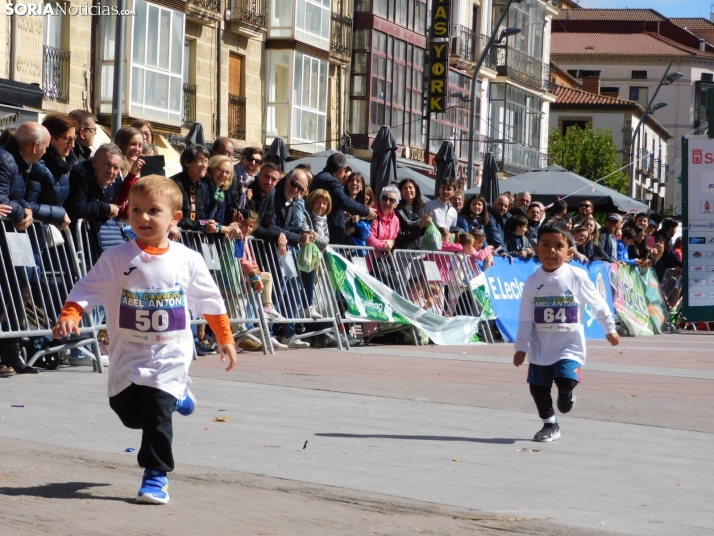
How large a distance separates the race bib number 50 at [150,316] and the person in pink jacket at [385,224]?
9.34 meters

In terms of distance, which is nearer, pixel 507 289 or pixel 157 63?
pixel 507 289

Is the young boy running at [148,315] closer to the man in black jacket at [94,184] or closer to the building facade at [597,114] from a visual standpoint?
the man in black jacket at [94,184]

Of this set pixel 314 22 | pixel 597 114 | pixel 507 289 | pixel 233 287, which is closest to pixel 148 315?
pixel 233 287

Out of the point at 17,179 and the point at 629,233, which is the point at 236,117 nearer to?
the point at 629,233

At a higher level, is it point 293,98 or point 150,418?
point 293,98

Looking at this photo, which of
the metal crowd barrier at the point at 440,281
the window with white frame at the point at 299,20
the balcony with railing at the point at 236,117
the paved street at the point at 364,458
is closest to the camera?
the paved street at the point at 364,458

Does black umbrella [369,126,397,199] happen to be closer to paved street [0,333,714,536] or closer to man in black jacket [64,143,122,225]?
paved street [0,333,714,536]

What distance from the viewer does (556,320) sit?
8086mm

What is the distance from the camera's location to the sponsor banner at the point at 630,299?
20.5 m

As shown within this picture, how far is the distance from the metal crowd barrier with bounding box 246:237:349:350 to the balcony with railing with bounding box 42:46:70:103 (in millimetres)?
16803

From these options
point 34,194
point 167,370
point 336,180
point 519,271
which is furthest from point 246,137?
point 167,370

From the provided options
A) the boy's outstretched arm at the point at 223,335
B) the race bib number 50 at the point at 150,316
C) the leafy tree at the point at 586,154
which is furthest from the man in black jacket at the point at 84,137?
the leafy tree at the point at 586,154

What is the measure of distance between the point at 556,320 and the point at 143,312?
3.32 meters

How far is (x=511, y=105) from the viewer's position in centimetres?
6156
